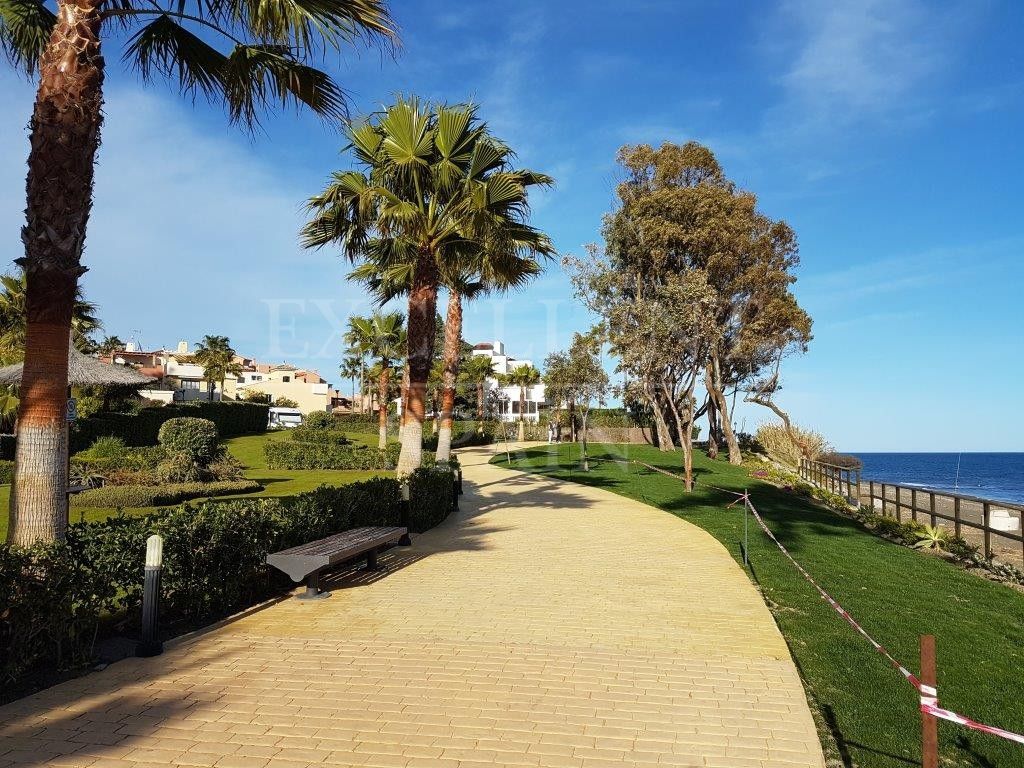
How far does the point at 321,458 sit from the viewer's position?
2616cm

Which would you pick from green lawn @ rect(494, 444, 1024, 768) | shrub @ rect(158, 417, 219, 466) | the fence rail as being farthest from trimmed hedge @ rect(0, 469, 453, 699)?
shrub @ rect(158, 417, 219, 466)

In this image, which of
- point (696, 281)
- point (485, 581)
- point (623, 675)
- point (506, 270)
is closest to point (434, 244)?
point (506, 270)

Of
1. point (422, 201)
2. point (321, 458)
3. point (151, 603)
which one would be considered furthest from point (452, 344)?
point (151, 603)

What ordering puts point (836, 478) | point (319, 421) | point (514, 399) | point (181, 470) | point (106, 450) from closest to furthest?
point (181, 470), point (836, 478), point (106, 450), point (319, 421), point (514, 399)

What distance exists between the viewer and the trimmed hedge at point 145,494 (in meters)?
15.1

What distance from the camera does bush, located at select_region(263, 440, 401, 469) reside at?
26.2 m

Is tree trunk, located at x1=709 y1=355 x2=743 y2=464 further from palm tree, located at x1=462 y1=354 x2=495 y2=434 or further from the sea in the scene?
palm tree, located at x1=462 y1=354 x2=495 y2=434

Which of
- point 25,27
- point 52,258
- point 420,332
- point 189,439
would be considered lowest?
point 189,439

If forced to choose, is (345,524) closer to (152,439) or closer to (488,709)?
(488,709)

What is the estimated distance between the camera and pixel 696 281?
3155cm

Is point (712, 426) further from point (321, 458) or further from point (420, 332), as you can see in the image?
point (420, 332)

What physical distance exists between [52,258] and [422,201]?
769 cm

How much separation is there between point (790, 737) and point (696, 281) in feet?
95.4

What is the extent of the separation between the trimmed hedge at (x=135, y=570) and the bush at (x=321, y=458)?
17116mm
